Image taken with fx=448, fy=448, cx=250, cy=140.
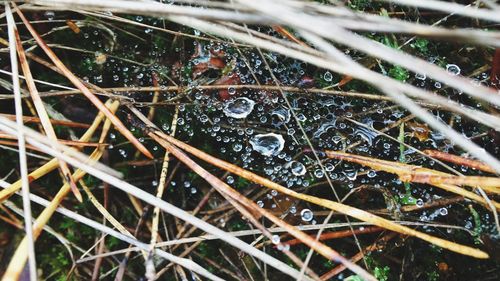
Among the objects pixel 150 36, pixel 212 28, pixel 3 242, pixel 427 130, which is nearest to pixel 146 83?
pixel 150 36

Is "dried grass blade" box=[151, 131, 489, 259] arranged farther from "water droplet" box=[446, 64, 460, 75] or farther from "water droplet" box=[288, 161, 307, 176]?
"water droplet" box=[446, 64, 460, 75]

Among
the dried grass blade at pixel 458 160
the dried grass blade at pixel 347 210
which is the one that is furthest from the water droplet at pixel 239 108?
the dried grass blade at pixel 458 160

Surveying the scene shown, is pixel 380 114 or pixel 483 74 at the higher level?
pixel 483 74

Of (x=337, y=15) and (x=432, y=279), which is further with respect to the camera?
(x=432, y=279)

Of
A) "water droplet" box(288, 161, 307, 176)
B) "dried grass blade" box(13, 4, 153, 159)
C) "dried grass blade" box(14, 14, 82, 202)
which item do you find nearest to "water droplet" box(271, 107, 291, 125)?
"water droplet" box(288, 161, 307, 176)

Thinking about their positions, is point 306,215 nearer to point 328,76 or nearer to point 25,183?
point 328,76

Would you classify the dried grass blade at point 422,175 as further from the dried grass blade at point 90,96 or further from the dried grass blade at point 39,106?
the dried grass blade at point 39,106

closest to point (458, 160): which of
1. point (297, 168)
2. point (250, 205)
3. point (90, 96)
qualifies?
point (297, 168)

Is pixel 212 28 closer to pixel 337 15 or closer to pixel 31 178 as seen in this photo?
pixel 337 15
